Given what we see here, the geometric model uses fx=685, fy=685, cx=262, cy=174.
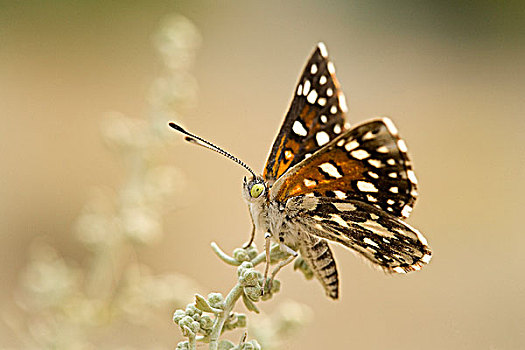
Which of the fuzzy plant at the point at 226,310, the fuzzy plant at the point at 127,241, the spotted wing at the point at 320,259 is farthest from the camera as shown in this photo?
the fuzzy plant at the point at 127,241

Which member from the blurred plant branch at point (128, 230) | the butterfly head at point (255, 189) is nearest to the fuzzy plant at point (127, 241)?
the blurred plant branch at point (128, 230)

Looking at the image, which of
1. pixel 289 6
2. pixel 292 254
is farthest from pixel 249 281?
pixel 289 6

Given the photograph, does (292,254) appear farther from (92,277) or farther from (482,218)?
(482,218)

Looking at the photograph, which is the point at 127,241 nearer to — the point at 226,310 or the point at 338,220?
the point at 338,220

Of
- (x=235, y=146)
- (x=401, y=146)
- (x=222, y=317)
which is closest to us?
(x=222, y=317)

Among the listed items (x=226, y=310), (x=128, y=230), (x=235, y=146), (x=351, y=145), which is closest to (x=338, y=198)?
(x=351, y=145)

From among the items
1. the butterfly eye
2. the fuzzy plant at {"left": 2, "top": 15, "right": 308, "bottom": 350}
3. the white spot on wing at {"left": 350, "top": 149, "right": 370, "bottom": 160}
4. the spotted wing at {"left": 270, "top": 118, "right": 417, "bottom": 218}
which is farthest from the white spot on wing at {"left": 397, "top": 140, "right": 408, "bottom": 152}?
the fuzzy plant at {"left": 2, "top": 15, "right": 308, "bottom": 350}

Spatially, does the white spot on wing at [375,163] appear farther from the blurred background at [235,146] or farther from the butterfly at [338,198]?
the blurred background at [235,146]

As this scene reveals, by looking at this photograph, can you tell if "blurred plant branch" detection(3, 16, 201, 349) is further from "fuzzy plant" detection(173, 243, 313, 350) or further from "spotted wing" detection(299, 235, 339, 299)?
"fuzzy plant" detection(173, 243, 313, 350)

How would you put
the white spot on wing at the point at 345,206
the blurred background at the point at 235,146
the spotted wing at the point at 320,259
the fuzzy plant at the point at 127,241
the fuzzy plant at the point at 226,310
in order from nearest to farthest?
the fuzzy plant at the point at 226,310, the spotted wing at the point at 320,259, the white spot on wing at the point at 345,206, the fuzzy plant at the point at 127,241, the blurred background at the point at 235,146
